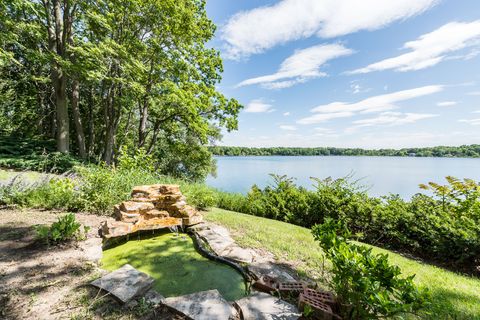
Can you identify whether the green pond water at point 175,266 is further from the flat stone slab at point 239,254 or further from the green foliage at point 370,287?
the green foliage at point 370,287

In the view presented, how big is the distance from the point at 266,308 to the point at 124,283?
1339 mm

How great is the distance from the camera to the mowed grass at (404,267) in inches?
82.8

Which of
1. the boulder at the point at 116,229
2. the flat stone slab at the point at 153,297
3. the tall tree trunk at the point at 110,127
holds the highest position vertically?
the tall tree trunk at the point at 110,127

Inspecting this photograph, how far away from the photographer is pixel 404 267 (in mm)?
3105

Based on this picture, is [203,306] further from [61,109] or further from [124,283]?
[61,109]

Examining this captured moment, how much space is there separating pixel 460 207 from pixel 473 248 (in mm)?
1009

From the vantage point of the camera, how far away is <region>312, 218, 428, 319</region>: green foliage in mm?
1294

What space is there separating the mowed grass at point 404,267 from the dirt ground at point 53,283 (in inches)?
71.5

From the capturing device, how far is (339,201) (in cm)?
488

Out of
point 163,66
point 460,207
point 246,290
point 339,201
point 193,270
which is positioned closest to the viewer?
point 246,290

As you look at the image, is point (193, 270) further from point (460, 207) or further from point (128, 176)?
point (460, 207)

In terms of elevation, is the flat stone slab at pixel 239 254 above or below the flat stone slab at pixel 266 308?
below

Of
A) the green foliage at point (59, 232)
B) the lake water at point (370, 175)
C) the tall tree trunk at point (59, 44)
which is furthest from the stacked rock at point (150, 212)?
the tall tree trunk at point (59, 44)

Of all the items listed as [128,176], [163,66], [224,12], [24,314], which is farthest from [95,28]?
[24,314]
